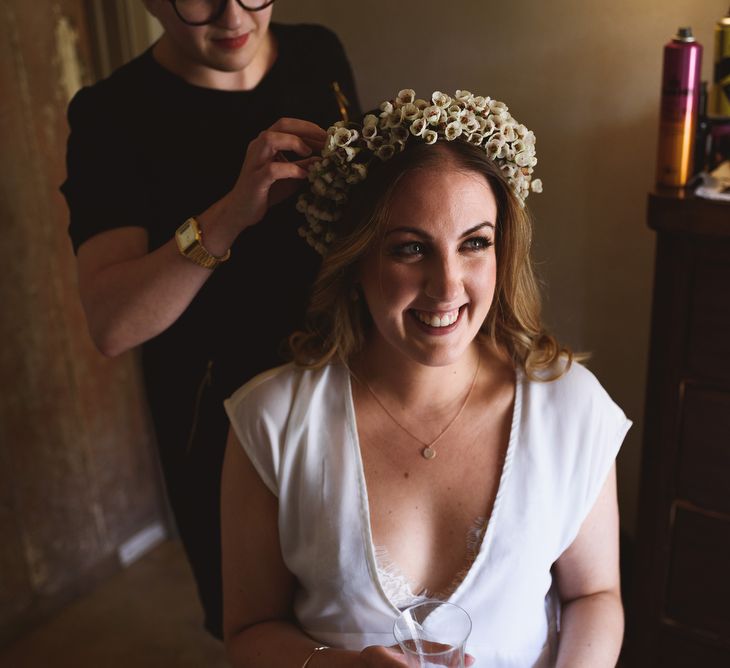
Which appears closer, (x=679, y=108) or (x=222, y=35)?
(x=222, y=35)

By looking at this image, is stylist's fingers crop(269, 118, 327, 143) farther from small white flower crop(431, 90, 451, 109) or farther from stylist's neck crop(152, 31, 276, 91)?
stylist's neck crop(152, 31, 276, 91)

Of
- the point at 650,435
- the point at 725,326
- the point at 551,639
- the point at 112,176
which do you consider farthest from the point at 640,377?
the point at 112,176

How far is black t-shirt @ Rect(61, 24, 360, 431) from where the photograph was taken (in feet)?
5.30

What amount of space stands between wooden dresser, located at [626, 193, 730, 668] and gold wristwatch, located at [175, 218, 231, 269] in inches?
33.8

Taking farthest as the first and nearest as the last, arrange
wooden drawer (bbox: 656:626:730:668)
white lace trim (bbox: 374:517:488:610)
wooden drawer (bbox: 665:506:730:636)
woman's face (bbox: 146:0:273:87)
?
wooden drawer (bbox: 656:626:730:668) < wooden drawer (bbox: 665:506:730:636) < woman's face (bbox: 146:0:273:87) < white lace trim (bbox: 374:517:488:610)

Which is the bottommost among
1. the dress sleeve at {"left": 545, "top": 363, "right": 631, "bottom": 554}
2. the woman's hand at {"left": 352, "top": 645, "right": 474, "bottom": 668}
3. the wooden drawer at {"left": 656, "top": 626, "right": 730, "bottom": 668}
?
the wooden drawer at {"left": 656, "top": 626, "right": 730, "bottom": 668}

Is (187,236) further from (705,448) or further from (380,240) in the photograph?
(705,448)

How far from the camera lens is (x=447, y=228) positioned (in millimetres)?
1335

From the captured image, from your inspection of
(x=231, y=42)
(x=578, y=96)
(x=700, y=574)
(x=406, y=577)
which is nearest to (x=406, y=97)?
(x=231, y=42)

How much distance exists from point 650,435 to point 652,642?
538 millimetres

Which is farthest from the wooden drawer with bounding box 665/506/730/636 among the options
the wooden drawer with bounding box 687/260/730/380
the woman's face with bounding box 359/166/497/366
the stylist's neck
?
the stylist's neck

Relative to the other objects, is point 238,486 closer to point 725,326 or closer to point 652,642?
point 725,326

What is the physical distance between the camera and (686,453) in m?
1.84

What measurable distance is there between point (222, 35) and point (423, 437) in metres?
0.79
